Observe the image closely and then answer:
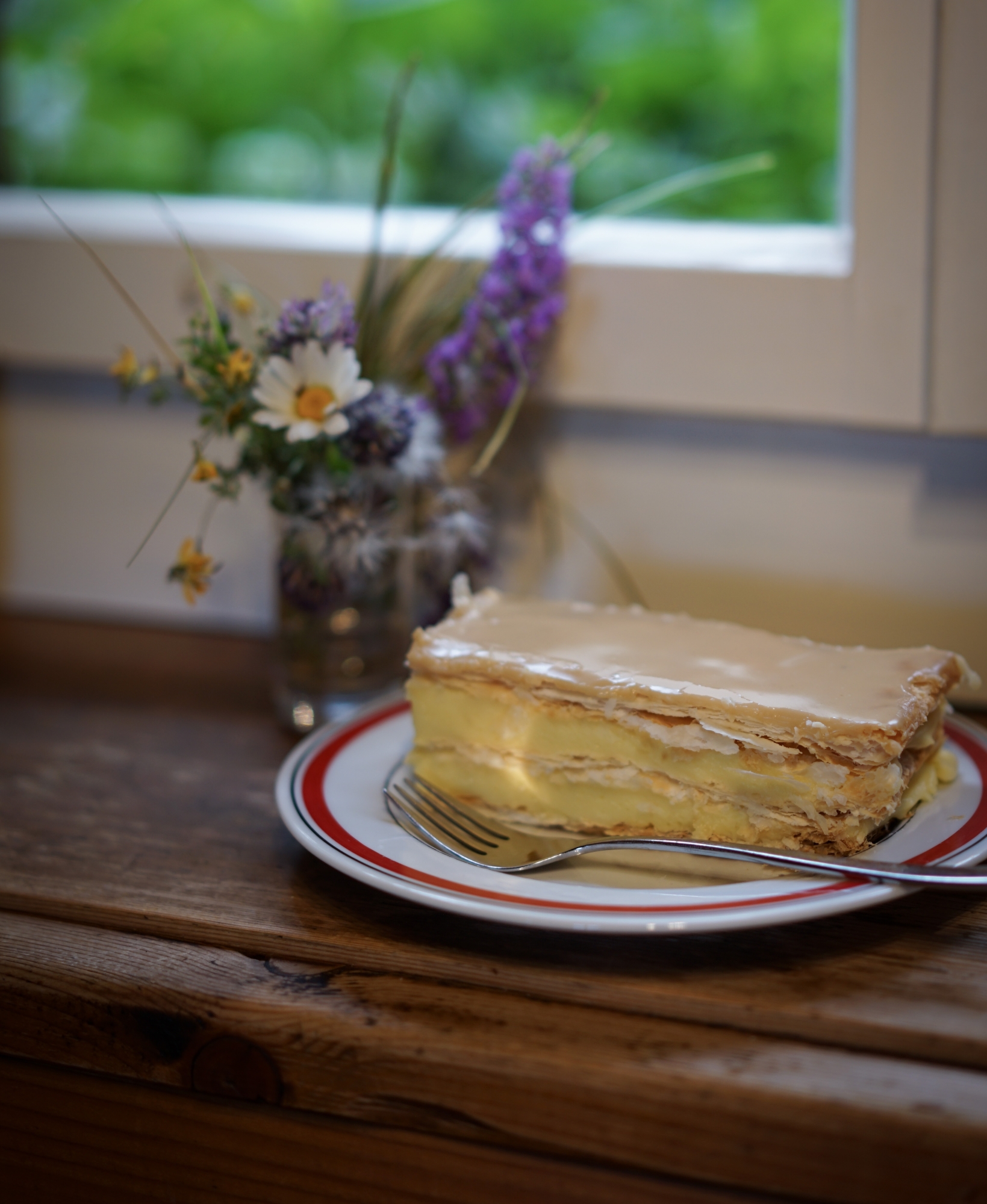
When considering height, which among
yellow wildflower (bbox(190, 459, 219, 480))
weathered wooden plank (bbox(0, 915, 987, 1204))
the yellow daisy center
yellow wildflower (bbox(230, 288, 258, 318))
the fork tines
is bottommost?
weathered wooden plank (bbox(0, 915, 987, 1204))

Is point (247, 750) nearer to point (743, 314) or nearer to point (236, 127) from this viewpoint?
point (743, 314)

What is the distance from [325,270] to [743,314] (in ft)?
1.27

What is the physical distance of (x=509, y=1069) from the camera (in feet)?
1.69

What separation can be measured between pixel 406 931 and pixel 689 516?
0.51 meters

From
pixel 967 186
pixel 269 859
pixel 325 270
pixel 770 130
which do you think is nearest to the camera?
pixel 269 859

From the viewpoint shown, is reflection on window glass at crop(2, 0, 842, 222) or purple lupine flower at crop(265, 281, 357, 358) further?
reflection on window glass at crop(2, 0, 842, 222)

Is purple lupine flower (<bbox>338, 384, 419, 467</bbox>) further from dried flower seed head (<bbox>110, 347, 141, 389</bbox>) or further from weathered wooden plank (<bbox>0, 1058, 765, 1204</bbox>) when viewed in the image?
weathered wooden plank (<bbox>0, 1058, 765, 1204</bbox>)

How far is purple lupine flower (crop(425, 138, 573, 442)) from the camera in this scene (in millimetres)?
864

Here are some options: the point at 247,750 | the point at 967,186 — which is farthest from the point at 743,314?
the point at 247,750

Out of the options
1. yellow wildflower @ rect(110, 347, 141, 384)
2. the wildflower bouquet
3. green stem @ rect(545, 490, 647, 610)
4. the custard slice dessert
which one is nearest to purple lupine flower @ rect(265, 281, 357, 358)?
the wildflower bouquet

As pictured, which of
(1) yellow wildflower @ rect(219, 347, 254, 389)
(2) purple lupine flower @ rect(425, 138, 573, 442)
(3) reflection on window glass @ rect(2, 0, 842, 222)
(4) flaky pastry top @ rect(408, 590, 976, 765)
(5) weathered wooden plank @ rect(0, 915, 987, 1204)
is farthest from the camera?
(3) reflection on window glass @ rect(2, 0, 842, 222)

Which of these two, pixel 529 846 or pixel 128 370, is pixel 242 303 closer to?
pixel 128 370

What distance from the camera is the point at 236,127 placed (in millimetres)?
1780

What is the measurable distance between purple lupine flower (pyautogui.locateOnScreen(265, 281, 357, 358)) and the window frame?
247 mm
